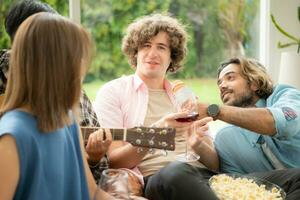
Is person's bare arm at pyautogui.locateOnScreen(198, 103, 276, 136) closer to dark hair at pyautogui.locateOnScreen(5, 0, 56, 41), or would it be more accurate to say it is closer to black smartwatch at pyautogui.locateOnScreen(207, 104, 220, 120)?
black smartwatch at pyautogui.locateOnScreen(207, 104, 220, 120)

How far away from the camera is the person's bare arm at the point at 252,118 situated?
1.84 metres

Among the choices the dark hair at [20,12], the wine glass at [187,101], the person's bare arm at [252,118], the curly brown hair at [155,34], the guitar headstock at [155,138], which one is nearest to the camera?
the guitar headstock at [155,138]

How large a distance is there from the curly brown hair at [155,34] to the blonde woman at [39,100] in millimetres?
1074

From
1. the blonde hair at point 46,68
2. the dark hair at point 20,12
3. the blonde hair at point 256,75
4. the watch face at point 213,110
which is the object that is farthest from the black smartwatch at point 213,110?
the blonde hair at point 46,68

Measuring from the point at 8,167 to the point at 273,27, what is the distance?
2.48m

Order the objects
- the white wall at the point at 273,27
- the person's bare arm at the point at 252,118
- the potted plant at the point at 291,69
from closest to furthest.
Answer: the person's bare arm at the point at 252,118, the potted plant at the point at 291,69, the white wall at the point at 273,27

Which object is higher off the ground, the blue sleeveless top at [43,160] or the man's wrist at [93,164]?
the blue sleeveless top at [43,160]

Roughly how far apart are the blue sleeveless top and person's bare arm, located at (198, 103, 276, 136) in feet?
3.04

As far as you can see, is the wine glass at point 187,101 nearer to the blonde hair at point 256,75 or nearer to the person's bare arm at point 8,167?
the blonde hair at point 256,75

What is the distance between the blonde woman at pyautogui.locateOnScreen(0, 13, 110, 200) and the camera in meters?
0.95

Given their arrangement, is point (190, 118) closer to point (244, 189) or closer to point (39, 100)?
point (244, 189)

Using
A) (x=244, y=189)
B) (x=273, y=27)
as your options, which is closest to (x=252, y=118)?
(x=244, y=189)

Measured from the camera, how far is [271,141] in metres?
1.96

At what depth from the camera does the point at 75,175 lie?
112cm
